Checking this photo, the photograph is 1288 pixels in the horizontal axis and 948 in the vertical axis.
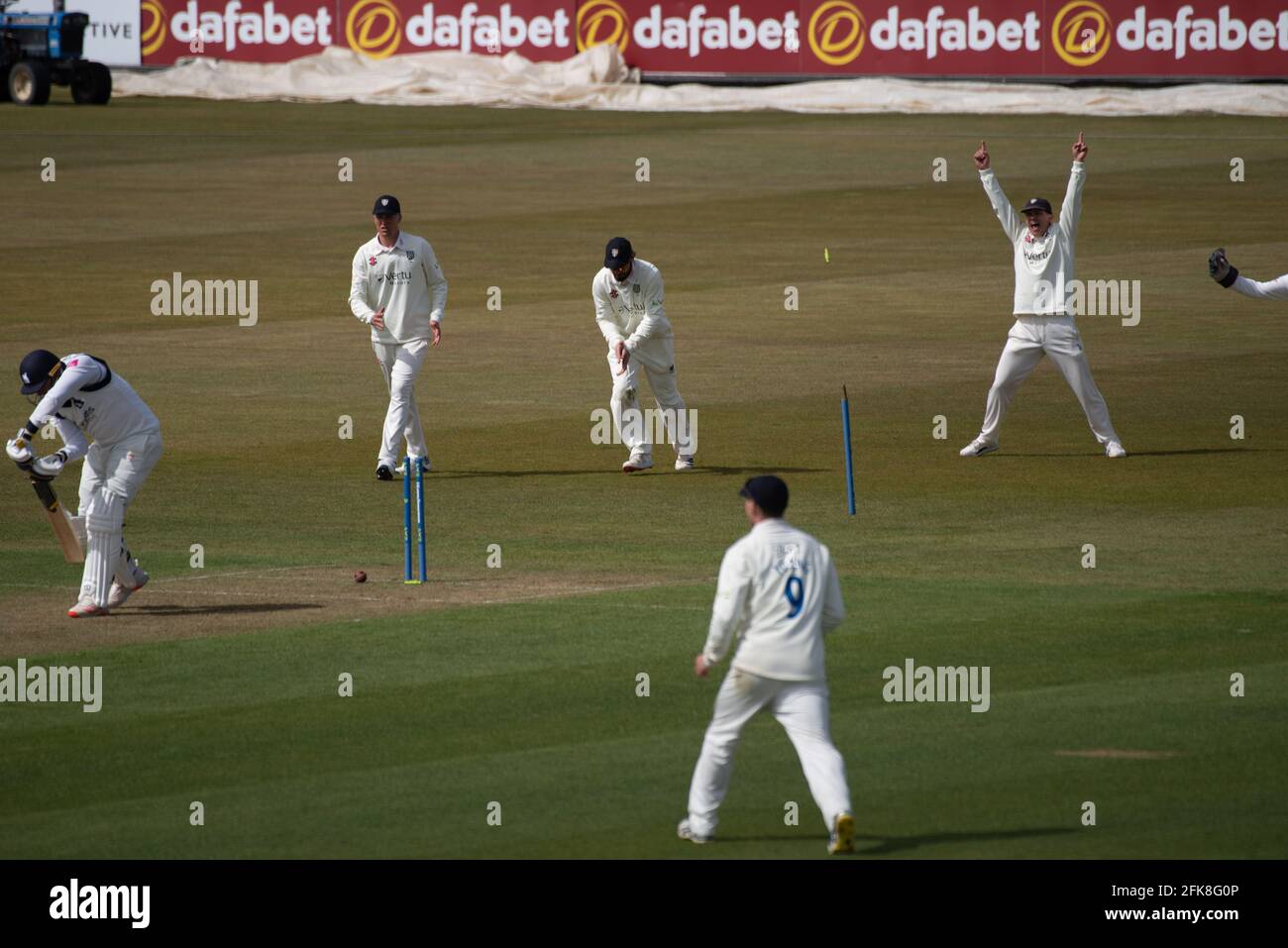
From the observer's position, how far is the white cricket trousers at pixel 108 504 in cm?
1541

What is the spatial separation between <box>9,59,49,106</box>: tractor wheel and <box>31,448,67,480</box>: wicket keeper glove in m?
46.9

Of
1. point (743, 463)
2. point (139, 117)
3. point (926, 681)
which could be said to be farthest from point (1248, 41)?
point (926, 681)

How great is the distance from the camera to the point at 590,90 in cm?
5909

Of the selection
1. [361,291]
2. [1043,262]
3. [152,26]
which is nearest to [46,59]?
[152,26]

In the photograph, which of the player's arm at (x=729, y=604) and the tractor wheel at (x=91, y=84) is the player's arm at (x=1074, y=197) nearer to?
the player's arm at (x=729, y=604)

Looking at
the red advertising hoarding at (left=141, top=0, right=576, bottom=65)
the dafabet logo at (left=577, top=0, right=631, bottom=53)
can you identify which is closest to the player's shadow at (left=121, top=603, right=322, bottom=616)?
the dafabet logo at (left=577, top=0, right=631, bottom=53)

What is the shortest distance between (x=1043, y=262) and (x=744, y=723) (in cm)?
1215

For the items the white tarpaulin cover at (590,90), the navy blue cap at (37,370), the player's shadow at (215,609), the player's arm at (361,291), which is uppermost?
the white tarpaulin cover at (590,90)

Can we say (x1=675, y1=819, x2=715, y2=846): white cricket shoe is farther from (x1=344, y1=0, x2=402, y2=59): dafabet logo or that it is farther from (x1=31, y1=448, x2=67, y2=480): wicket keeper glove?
(x1=344, y1=0, x2=402, y2=59): dafabet logo

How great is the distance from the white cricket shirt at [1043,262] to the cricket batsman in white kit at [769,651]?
11.7 meters

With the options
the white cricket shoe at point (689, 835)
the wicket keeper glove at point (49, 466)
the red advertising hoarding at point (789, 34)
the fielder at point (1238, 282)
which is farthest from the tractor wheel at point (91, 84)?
the white cricket shoe at point (689, 835)

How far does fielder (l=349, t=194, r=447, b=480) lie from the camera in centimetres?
2127

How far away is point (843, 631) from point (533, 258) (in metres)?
23.3

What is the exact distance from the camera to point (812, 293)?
34125mm
